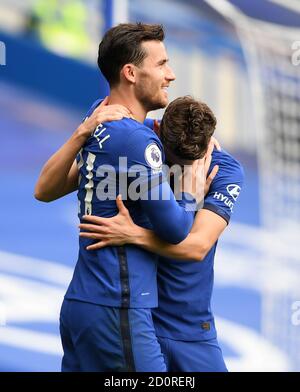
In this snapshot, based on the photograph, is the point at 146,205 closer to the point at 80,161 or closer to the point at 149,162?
the point at 149,162

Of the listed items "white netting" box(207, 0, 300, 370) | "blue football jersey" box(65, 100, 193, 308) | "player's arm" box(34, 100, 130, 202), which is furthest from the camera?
"white netting" box(207, 0, 300, 370)

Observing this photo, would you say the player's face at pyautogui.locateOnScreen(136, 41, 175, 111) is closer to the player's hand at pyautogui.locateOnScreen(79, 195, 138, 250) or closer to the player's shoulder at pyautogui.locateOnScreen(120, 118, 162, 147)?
the player's shoulder at pyautogui.locateOnScreen(120, 118, 162, 147)

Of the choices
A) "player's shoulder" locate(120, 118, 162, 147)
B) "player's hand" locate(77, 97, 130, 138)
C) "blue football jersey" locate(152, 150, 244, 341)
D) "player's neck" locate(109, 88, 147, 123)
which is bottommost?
"blue football jersey" locate(152, 150, 244, 341)

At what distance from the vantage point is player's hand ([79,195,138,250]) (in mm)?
3150

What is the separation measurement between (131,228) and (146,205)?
0.10 metres

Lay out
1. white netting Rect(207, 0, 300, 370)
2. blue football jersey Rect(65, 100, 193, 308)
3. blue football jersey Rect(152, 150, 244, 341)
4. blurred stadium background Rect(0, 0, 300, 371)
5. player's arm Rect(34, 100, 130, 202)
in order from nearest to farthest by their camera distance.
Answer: blue football jersey Rect(65, 100, 193, 308), player's arm Rect(34, 100, 130, 202), blue football jersey Rect(152, 150, 244, 341), blurred stadium background Rect(0, 0, 300, 371), white netting Rect(207, 0, 300, 370)

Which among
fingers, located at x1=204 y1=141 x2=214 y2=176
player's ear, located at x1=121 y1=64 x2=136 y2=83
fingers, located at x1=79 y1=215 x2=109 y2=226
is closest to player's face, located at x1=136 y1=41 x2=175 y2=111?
player's ear, located at x1=121 y1=64 x2=136 y2=83

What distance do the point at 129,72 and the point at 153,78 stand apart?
0.08 m

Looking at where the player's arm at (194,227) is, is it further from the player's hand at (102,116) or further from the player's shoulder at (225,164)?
the player's hand at (102,116)

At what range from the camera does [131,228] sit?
3164 mm

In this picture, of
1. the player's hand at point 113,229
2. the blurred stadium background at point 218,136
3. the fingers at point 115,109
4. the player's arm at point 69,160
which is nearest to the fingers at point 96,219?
the player's hand at point 113,229

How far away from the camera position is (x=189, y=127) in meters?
3.29

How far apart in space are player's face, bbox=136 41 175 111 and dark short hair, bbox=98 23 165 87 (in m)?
0.02

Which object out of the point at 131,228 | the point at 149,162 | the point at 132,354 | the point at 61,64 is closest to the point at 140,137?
the point at 149,162
